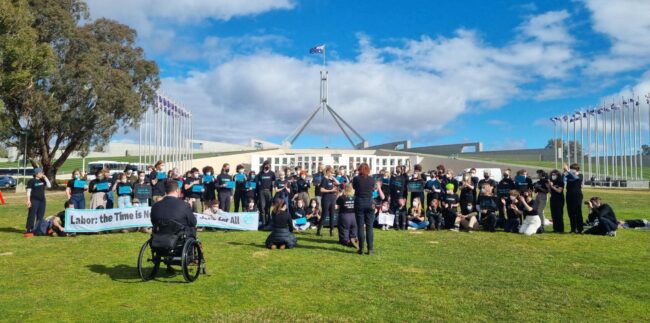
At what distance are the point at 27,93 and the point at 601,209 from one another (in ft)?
97.4

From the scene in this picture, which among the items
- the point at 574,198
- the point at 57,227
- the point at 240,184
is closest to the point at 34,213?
the point at 57,227

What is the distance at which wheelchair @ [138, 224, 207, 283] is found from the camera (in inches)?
238

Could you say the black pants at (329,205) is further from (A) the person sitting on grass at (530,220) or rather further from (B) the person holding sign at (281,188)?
(A) the person sitting on grass at (530,220)

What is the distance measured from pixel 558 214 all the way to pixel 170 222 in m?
9.52

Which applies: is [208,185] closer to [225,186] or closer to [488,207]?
[225,186]

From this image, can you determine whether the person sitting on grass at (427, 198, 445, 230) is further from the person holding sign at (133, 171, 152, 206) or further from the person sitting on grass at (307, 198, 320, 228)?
the person holding sign at (133, 171, 152, 206)

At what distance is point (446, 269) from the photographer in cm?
712

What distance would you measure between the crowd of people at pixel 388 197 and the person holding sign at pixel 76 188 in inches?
0.9

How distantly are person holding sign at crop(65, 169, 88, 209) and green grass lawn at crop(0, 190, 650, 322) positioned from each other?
1.67m

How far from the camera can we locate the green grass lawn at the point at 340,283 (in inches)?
197

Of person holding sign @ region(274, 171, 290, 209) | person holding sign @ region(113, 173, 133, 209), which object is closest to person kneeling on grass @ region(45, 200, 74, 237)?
person holding sign @ region(113, 173, 133, 209)

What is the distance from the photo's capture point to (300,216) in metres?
12.1

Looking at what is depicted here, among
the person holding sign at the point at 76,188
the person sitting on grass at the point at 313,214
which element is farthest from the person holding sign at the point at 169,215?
the person holding sign at the point at 76,188

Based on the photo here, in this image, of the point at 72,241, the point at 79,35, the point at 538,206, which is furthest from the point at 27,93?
the point at 538,206
